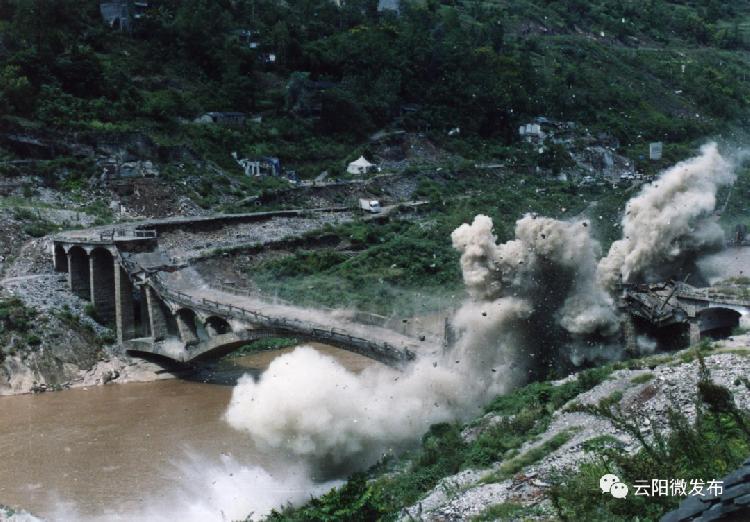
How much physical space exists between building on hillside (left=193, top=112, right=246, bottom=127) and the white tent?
1026 cm

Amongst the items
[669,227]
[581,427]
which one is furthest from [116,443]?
[669,227]

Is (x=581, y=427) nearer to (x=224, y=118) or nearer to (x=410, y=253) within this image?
(x=410, y=253)

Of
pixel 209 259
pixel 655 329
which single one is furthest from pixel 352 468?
pixel 209 259

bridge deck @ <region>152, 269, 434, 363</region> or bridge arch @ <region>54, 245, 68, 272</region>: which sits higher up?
bridge arch @ <region>54, 245, 68, 272</region>

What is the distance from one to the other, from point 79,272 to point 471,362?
27016mm

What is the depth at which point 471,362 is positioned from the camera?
109ft

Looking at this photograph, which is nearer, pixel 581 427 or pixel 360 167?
pixel 581 427

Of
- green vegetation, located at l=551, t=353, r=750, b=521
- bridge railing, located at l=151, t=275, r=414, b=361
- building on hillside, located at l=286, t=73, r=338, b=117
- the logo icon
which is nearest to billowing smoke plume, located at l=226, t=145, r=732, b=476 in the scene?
bridge railing, located at l=151, t=275, r=414, b=361

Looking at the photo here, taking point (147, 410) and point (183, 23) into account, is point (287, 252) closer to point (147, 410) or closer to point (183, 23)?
point (147, 410)

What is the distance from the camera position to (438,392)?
32281 mm

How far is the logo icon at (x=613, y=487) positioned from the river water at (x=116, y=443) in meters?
17.3

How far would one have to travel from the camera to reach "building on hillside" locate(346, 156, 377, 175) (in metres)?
79.4

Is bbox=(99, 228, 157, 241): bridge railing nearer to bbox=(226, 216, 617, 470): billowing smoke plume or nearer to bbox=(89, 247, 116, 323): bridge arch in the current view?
bbox=(89, 247, 116, 323): bridge arch

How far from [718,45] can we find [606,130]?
49.0 metres
